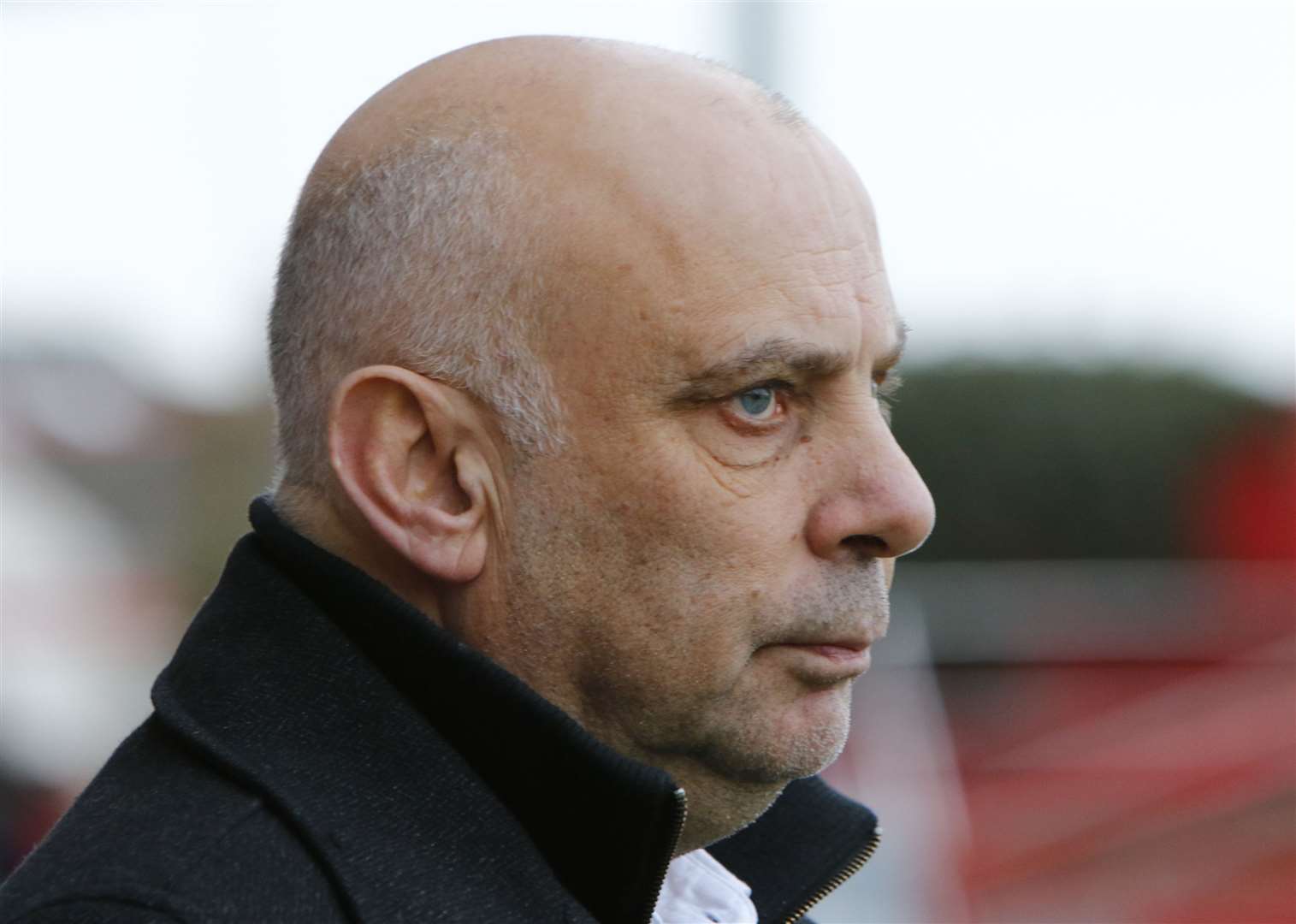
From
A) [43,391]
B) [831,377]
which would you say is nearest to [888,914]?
[831,377]

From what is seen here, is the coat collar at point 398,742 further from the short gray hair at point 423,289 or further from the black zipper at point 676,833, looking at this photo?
the short gray hair at point 423,289

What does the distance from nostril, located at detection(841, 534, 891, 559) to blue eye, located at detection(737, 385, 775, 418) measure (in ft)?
0.64

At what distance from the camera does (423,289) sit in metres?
2.18

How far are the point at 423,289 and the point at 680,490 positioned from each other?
409 millimetres

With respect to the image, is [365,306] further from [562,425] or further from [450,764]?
[450,764]

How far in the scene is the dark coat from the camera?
1.84 m

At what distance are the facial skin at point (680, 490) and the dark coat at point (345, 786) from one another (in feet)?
0.37

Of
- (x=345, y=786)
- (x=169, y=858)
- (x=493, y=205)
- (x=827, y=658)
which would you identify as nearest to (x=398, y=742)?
(x=345, y=786)

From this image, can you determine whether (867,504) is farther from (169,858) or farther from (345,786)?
(169,858)

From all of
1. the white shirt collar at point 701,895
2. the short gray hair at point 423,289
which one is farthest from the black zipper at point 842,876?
the short gray hair at point 423,289

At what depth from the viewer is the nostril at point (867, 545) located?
2193mm

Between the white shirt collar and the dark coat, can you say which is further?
the white shirt collar

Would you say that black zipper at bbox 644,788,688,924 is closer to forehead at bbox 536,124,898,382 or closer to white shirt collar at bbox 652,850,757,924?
white shirt collar at bbox 652,850,757,924

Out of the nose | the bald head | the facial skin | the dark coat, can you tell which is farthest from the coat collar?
the nose
